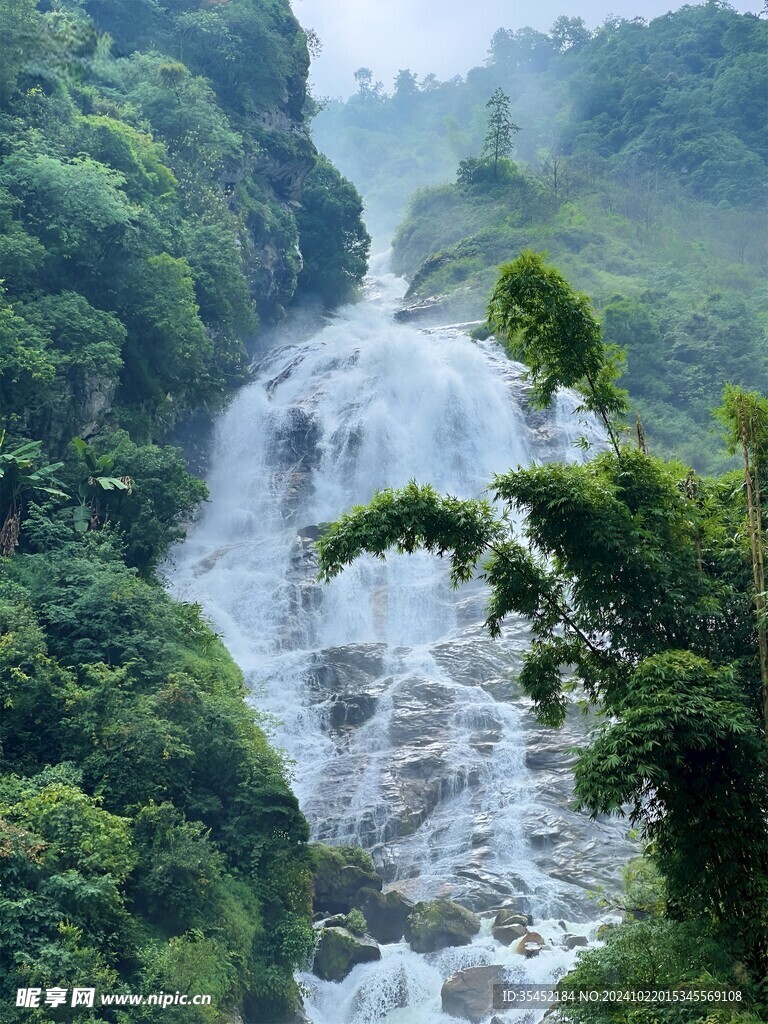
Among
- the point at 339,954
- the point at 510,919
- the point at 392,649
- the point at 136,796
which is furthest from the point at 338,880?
the point at 392,649

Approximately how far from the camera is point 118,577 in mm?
16125

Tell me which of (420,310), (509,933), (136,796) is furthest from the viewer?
(420,310)

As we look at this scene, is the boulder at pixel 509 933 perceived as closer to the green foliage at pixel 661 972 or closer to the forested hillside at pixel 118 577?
the forested hillside at pixel 118 577

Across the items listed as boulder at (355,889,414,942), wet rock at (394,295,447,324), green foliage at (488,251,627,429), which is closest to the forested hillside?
boulder at (355,889,414,942)

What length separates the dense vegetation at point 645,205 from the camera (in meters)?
36.4

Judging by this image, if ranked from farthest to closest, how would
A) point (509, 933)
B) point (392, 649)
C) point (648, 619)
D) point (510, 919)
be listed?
point (392, 649), point (510, 919), point (509, 933), point (648, 619)

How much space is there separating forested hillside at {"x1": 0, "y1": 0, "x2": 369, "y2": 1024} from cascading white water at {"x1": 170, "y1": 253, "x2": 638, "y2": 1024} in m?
2.03

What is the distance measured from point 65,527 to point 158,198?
37.6ft

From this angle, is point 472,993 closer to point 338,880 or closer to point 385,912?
point 385,912

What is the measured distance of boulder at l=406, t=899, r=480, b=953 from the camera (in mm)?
14844

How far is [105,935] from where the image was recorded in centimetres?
1150

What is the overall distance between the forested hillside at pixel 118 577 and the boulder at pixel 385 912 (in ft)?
4.75

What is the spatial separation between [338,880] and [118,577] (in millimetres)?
5302

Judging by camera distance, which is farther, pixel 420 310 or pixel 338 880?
pixel 420 310
